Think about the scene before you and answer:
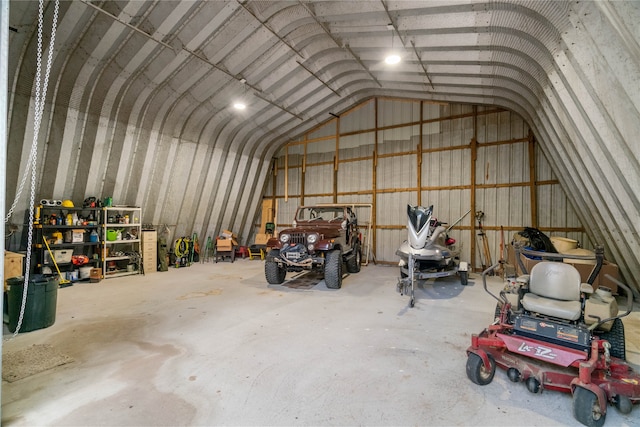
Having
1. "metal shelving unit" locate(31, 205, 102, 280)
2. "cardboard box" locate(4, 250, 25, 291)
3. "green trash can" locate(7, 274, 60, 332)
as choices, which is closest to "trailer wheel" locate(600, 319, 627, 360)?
"green trash can" locate(7, 274, 60, 332)

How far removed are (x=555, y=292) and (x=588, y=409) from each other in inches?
39.6

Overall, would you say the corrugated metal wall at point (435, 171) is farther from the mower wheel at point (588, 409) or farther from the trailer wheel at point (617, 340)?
the mower wheel at point (588, 409)

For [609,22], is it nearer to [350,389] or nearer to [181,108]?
[350,389]

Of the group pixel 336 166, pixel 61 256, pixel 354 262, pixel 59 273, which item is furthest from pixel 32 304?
pixel 336 166

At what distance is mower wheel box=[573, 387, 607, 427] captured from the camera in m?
1.86

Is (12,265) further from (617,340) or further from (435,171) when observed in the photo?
(435,171)

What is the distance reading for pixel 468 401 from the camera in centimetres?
214

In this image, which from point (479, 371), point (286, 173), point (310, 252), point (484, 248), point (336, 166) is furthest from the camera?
point (286, 173)

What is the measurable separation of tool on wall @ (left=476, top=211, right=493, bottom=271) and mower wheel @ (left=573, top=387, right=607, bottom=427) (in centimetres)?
595

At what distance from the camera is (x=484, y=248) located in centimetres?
745

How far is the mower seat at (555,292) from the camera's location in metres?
2.42

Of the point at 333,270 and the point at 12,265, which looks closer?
the point at 12,265

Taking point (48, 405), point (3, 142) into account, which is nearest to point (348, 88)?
point (3, 142)

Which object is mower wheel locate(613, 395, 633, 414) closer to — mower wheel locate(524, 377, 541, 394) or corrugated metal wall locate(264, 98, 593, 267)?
mower wheel locate(524, 377, 541, 394)
